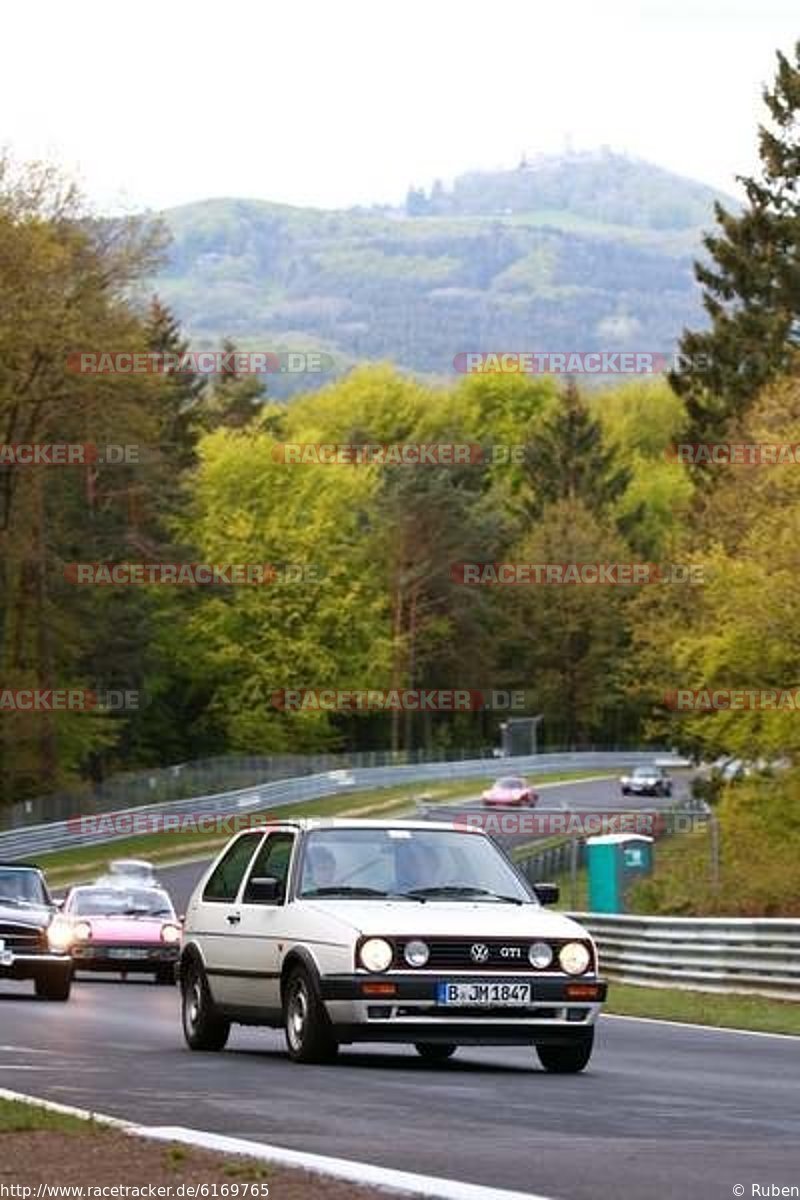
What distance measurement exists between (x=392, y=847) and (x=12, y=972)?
11.5 meters

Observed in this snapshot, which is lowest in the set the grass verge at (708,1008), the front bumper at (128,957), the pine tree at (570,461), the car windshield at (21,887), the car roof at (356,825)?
the front bumper at (128,957)

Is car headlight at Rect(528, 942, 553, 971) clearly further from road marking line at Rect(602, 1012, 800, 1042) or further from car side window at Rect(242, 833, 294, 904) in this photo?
road marking line at Rect(602, 1012, 800, 1042)

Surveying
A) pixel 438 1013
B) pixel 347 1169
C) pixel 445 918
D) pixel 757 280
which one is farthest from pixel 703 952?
pixel 757 280

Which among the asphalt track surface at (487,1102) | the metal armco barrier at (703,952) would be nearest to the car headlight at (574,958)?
the asphalt track surface at (487,1102)

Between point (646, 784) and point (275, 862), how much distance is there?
87939mm

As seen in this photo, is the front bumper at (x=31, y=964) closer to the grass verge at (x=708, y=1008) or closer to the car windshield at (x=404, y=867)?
the grass verge at (x=708, y=1008)

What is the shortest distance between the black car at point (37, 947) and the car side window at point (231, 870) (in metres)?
9.10

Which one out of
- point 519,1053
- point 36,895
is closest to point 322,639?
point 36,895

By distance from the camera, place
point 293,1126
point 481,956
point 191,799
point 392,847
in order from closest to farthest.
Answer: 1. point 293,1126
2. point 481,956
3. point 392,847
4. point 191,799

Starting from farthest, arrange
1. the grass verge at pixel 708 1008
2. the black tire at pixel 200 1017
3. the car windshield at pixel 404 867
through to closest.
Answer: the grass verge at pixel 708 1008 → the black tire at pixel 200 1017 → the car windshield at pixel 404 867

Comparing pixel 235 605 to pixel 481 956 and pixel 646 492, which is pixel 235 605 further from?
pixel 481 956

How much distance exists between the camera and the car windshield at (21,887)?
30.8m

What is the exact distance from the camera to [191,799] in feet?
293

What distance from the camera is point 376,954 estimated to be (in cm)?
1686
